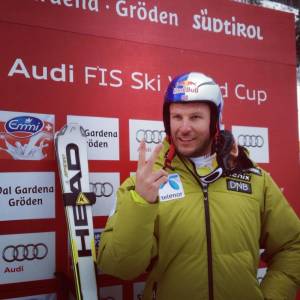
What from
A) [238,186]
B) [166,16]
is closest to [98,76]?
[166,16]

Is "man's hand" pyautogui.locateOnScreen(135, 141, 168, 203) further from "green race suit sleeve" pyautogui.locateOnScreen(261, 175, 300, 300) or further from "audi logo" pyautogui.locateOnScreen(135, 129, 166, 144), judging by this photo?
"audi logo" pyautogui.locateOnScreen(135, 129, 166, 144)

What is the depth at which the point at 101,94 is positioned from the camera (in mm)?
2338

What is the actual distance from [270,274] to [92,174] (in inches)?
44.8

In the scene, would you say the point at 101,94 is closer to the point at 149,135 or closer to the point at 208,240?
the point at 149,135

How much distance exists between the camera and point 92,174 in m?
2.27

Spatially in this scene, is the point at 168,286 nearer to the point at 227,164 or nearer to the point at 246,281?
the point at 246,281

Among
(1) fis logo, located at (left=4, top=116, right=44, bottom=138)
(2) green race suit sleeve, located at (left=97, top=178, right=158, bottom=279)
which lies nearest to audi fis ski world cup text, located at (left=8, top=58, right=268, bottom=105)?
(1) fis logo, located at (left=4, top=116, right=44, bottom=138)

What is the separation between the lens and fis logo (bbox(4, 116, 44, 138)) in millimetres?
2078

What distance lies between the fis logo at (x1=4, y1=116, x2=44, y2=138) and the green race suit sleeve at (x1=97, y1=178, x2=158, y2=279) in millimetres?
867

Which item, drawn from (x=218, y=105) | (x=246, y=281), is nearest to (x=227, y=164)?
(x=218, y=105)

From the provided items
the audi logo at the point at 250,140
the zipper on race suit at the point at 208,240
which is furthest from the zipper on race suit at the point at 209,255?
the audi logo at the point at 250,140

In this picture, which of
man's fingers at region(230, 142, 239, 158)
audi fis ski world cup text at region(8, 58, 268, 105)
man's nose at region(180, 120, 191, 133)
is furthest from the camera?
audi fis ski world cup text at region(8, 58, 268, 105)

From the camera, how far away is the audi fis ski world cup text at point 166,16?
234 centimetres

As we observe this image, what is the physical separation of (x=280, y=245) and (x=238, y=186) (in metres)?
0.38
